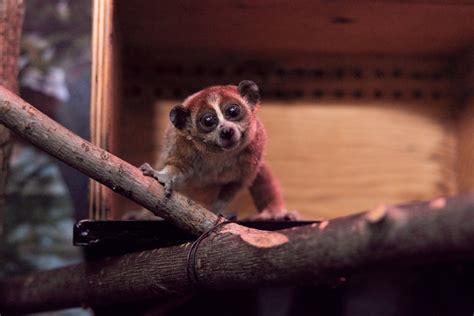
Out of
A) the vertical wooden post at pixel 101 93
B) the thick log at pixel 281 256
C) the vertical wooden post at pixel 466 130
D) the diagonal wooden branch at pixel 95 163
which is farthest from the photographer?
the vertical wooden post at pixel 466 130

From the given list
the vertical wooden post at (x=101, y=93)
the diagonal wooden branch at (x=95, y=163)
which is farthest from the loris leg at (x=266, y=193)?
the diagonal wooden branch at (x=95, y=163)

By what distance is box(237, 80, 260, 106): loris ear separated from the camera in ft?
7.75

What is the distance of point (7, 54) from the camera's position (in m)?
2.53

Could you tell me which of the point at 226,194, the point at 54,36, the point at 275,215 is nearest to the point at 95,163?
the point at 226,194

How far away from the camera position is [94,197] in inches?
90.2

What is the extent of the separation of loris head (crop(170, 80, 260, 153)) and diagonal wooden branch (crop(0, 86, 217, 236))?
1.46ft

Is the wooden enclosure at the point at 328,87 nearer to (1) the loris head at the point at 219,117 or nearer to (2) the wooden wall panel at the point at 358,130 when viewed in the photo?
(2) the wooden wall panel at the point at 358,130

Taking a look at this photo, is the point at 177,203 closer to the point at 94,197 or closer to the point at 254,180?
the point at 94,197

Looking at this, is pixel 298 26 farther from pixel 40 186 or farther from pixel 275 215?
pixel 40 186

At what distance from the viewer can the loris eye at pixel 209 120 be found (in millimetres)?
2352

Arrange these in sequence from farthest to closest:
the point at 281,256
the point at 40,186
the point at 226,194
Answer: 1. the point at 40,186
2. the point at 226,194
3. the point at 281,256

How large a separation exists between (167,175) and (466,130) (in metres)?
1.70

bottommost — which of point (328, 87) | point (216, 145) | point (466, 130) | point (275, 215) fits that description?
point (275, 215)

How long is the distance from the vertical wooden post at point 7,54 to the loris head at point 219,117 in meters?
0.66
